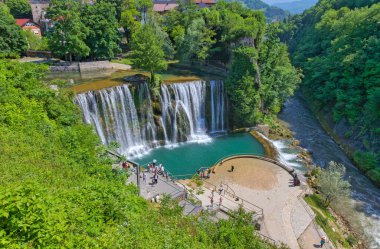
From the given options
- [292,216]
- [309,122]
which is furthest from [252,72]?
[292,216]

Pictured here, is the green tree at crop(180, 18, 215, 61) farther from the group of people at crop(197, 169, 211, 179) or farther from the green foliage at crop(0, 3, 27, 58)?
the green foliage at crop(0, 3, 27, 58)

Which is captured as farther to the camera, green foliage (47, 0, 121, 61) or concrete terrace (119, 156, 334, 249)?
green foliage (47, 0, 121, 61)

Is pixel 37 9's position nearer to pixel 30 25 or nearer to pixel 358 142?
pixel 30 25

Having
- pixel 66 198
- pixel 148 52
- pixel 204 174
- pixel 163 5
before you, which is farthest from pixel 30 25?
pixel 66 198

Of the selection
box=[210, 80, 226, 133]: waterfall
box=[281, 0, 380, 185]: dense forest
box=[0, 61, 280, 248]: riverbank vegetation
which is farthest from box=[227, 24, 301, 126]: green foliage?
box=[0, 61, 280, 248]: riverbank vegetation

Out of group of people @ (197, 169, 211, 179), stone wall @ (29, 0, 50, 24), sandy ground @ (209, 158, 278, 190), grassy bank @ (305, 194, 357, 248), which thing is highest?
stone wall @ (29, 0, 50, 24)

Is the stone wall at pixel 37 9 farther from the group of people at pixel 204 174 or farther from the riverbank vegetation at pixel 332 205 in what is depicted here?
the riverbank vegetation at pixel 332 205
